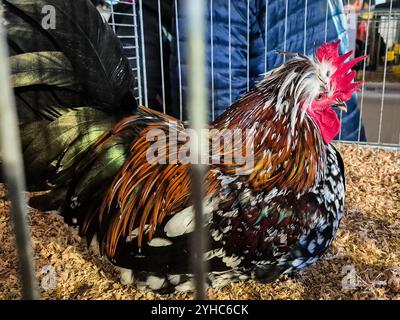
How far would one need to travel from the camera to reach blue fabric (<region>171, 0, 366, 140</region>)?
2.71 meters

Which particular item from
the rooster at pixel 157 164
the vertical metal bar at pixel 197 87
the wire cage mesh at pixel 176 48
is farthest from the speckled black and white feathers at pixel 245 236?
the wire cage mesh at pixel 176 48

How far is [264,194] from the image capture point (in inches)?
45.8

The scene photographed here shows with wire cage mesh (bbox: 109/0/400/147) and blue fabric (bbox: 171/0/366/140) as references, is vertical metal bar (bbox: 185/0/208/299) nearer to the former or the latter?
wire cage mesh (bbox: 109/0/400/147)

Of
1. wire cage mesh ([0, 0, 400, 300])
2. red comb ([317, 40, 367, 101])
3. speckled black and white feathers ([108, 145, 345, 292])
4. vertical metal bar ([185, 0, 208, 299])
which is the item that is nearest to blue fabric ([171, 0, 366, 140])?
wire cage mesh ([0, 0, 400, 300])

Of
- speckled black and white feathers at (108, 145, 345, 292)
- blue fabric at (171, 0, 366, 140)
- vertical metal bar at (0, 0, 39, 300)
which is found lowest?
speckled black and white feathers at (108, 145, 345, 292)

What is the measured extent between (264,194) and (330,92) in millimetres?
482

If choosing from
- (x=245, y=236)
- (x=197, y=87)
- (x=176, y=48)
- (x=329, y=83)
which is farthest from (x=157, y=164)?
(x=176, y=48)

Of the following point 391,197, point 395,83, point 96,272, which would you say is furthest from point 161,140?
point 395,83

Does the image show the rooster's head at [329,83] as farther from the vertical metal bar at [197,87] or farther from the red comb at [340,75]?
the vertical metal bar at [197,87]

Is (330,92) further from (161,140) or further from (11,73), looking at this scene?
(11,73)

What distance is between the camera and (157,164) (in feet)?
4.18

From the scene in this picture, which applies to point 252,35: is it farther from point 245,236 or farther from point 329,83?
point 245,236

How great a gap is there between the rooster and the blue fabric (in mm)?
1456

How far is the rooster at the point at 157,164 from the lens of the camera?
1.15 metres
